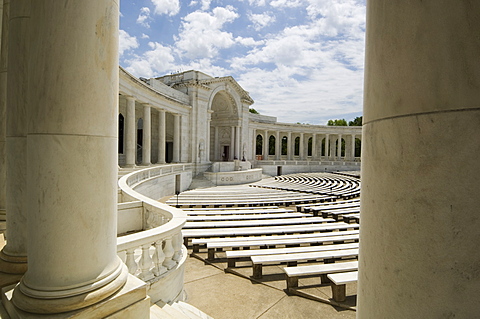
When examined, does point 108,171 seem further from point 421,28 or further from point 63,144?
point 421,28

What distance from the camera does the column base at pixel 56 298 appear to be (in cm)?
453

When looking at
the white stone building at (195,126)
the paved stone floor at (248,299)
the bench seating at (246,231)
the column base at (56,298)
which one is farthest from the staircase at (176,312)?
the white stone building at (195,126)

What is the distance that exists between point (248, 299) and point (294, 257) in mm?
3273

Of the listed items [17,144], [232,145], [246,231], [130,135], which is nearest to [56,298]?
[17,144]

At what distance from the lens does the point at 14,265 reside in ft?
20.8

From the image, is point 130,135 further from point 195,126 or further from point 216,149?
point 216,149

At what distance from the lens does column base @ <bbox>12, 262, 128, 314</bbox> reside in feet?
14.9

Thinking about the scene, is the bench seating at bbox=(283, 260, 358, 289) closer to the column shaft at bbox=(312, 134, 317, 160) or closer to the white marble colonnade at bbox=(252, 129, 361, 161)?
the white marble colonnade at bbox=(252, 129, 361, 161)

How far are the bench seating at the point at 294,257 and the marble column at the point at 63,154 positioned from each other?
26.6 ft

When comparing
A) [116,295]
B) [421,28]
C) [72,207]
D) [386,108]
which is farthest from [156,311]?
[421,28]

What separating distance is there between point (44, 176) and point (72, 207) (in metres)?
0.70

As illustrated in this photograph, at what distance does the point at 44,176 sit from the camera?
4.66 meters

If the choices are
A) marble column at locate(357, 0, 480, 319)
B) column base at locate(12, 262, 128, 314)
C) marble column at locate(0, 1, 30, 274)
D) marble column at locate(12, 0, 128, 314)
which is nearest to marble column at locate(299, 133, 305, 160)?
marble column at locate(0, 1, 30, 274)

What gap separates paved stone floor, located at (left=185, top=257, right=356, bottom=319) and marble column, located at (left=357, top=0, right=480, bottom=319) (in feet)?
24.5
